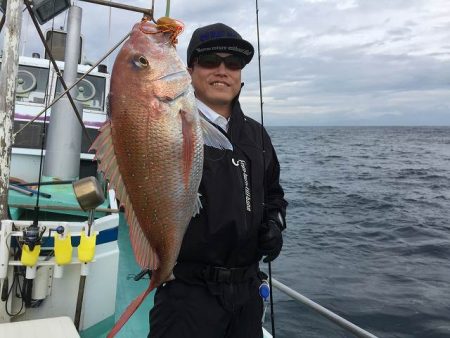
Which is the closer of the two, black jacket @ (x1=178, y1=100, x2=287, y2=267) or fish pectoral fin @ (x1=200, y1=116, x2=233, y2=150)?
fish pectoral fin @ (x1=200, y1=116, x2=233, y2=150)

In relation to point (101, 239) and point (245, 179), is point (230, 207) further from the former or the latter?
point (101, 239)

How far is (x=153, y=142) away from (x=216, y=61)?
87cm

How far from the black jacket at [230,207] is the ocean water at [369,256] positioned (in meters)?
3.99

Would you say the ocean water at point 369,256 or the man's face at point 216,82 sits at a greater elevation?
the man's face at point 216,82

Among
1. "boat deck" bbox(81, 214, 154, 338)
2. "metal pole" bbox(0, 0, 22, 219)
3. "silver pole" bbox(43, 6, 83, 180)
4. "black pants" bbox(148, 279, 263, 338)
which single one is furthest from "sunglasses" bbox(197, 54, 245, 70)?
"silver pole" bbox(43, 6, 83, 180)

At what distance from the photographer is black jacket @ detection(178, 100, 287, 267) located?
2.10 m

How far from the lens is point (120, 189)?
1.62m

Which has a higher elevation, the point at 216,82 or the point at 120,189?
the point at 216,82

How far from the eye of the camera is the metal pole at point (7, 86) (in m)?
3.03

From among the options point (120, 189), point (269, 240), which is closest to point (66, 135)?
point (269, 240)

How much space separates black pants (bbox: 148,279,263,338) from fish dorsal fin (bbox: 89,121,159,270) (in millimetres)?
512

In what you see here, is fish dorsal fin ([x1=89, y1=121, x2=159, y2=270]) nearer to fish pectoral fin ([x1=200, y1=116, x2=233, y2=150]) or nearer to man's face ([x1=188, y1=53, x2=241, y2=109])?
fish pectoral fin ([x1=200, y1=116, x2=233, y2=150])

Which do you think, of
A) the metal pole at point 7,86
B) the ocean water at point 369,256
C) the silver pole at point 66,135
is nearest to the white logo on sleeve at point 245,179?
the metal pole at point 7,86

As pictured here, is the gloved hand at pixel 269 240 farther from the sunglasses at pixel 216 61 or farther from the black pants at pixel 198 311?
the sunglasses at pixel 216 61
